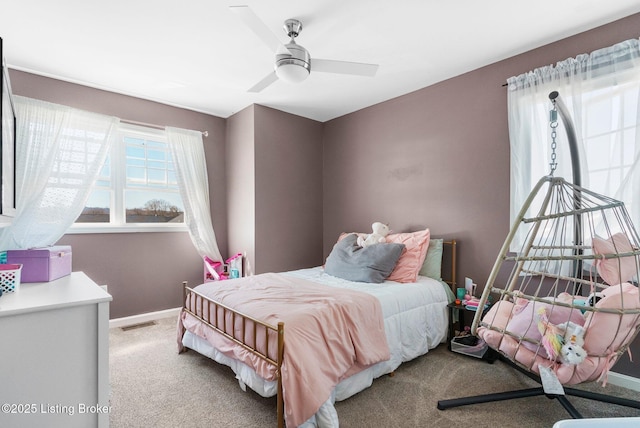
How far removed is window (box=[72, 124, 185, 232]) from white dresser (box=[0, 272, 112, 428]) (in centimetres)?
224

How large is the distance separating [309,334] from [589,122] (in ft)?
8.20

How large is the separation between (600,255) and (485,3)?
1689mm

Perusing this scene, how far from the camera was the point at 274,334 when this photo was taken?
1.78 m

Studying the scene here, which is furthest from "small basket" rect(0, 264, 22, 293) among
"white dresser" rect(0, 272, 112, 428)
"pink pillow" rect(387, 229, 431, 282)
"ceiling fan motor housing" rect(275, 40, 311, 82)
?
"pink pillow" rect(387, 229, 431, 282)

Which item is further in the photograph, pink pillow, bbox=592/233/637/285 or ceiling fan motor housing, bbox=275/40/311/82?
ceiling fan motor housing, bbox=275/40/311/82

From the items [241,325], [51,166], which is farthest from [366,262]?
[51,166]

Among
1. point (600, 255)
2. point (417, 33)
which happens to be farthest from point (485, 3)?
point (600, 255)

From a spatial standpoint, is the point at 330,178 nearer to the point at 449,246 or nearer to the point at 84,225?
the point at 449,246

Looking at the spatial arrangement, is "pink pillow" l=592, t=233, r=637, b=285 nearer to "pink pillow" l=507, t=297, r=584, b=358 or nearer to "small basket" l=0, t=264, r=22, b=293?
"pink pillow" l=507, t=297, r=584, b=358

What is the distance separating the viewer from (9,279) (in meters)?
1.49

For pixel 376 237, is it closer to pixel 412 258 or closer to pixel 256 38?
pixel 412 258

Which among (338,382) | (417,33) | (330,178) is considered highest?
(417,33)

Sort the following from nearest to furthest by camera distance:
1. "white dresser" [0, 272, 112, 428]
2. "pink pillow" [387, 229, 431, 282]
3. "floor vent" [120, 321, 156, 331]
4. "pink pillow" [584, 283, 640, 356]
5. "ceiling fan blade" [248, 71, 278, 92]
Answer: "white dresser" [0, 272, 112, 428] → "pink pillow" [584, 283, 640, 356] → "ceiling fan blade" [248, 71, 278, 92] → "pink pillow" [387, 229, 431, 282] → "floor vent" [120, 321, 156, 331]

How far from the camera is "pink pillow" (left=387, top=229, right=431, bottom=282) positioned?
2.90 metres
